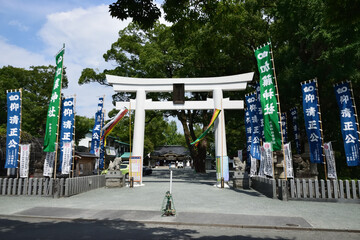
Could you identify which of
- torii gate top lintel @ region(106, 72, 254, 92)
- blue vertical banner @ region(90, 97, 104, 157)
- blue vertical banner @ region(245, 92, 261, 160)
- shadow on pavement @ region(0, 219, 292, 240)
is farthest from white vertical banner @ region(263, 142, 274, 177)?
blue vertical banner @ region(90, 97, 104, 157)

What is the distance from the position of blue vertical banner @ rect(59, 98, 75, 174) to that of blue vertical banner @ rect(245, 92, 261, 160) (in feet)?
34.2

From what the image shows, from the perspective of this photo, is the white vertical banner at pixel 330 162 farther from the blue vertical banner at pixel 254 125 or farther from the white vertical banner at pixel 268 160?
the blue vertical banner at pixel 254 125

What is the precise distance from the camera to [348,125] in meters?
11.6

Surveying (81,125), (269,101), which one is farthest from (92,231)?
(81,125)

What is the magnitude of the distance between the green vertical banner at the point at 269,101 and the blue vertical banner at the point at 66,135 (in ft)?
32.9

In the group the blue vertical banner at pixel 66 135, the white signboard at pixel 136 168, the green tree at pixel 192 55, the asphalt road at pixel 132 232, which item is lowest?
the asphalt road at pixel 132 232

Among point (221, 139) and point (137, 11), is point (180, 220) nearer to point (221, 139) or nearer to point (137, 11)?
point (137, 11)

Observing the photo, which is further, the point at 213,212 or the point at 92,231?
the point at 213,212

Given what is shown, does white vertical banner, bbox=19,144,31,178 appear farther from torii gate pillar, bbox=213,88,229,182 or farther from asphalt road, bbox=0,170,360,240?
torii gate pillar, bbox=213,88,229,182

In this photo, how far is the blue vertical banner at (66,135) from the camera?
13.1m

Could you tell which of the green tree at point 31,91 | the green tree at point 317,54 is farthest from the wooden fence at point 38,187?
the green tree at point 31,91

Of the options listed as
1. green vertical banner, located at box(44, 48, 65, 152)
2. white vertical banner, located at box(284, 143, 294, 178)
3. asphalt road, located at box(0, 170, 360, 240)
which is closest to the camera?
asphalt road, located at box(0, 170, 360, 240)

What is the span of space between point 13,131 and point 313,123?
577 inches

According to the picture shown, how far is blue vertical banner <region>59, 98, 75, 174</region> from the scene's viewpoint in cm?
1313
